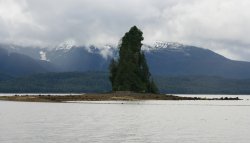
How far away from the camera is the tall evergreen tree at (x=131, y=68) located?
17675 centimetres

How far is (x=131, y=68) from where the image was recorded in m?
177

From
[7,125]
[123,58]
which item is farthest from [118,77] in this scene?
[7,125]

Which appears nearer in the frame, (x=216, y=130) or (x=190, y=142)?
(x=190, y=142)

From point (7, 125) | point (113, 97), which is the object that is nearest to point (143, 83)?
point (113, 97)

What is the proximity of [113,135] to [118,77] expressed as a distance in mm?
125704

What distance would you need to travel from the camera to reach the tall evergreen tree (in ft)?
580

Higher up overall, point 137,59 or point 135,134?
point 137,59

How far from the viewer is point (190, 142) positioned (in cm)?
4747

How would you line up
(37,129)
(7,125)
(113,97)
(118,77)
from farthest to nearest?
(118,77), (113,97), (7,125), (37,129)

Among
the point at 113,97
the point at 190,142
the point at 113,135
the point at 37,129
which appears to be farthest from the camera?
the point at 113,97

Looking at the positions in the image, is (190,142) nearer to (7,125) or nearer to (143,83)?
(7,125)

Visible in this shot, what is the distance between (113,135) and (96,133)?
245 centimetres

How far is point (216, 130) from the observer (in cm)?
5994

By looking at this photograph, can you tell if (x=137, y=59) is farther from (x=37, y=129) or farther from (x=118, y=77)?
(x=37, y=129)
